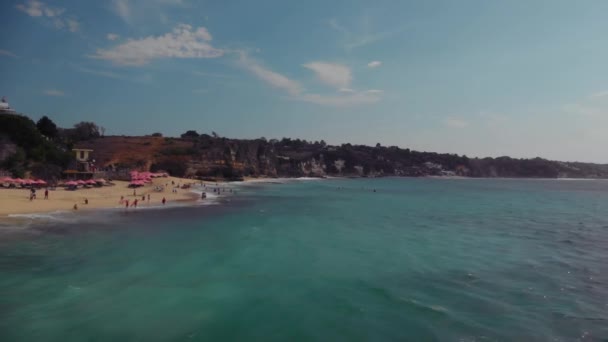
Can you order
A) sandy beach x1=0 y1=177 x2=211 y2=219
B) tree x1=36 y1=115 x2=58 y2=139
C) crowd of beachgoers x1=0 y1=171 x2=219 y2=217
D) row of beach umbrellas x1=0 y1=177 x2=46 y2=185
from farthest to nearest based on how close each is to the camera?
1. tree x1=36 y1=115 x2=58 y2=139
2. row of beach umbrellas x1=0 y1=177 x2=46 y2=185
3. crowd of beachgoers x1=0 y1=171 x2=219 y2=217
4. sandy beach x1=0 y1=177 x2=211 y2=219

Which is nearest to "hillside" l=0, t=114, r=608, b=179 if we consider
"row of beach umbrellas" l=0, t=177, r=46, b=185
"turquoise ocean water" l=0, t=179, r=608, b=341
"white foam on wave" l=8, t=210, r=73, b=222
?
"row of beach umbrellas" l=0, t=177, r=46, b=185

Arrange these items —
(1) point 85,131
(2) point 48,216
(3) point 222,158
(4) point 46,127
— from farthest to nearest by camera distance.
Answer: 1. (1) point 85,131
2. (3) point 222,158
3. (4) point 46,127
4. (2) point 48,216

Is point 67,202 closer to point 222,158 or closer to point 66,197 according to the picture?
point 66,197

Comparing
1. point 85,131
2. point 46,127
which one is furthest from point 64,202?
point 85,131

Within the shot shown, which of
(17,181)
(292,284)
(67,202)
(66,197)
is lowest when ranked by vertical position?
(292,284)

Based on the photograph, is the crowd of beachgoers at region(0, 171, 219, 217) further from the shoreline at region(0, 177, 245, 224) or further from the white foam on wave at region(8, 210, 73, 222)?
the white foam on wave at region(8, 210, 73, 222)

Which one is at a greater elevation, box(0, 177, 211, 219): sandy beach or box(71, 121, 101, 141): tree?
box(71, 121, 101, 141): tree

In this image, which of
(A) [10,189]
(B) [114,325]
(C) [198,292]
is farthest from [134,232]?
(A) [10,189]

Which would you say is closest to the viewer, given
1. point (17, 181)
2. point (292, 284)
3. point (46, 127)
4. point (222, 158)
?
point (292, 284)
